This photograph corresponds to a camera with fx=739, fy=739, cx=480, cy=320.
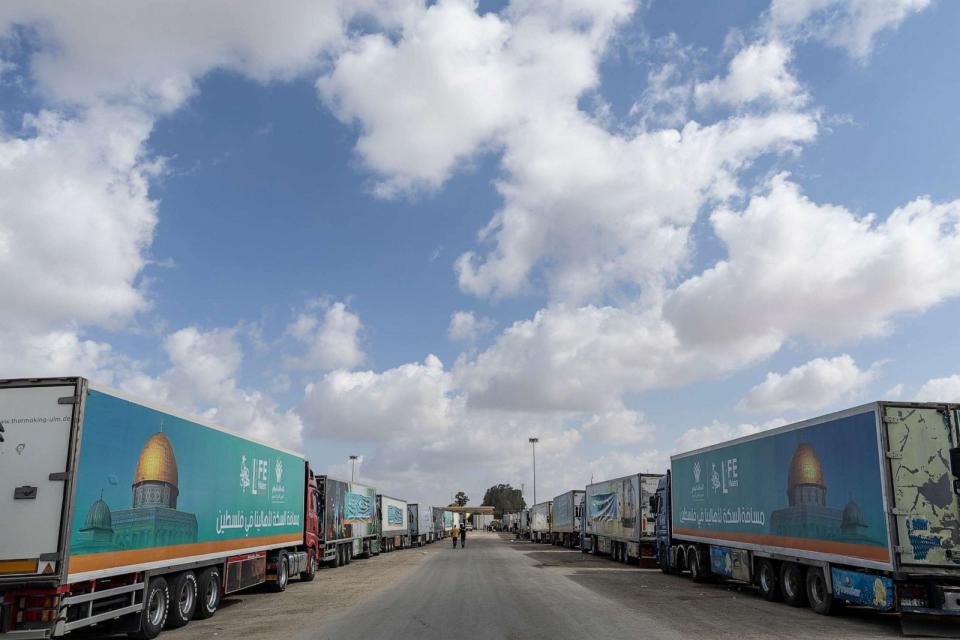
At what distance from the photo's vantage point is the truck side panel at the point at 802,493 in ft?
44.8

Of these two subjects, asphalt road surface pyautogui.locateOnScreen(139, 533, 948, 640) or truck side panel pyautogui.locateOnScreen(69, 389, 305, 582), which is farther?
asphalt road surface pyautogui.locateOnScreen(139, 533, 948, 640)

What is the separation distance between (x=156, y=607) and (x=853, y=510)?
42.4 feet

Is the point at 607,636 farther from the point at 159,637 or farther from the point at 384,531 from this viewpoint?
the point at 384,531

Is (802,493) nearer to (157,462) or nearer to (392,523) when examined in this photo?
(157,462)

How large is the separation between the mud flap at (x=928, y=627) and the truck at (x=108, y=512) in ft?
42.5

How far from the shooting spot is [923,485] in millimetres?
13094

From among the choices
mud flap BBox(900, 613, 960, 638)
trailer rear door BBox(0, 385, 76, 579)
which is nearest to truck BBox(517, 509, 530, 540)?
mud flap BBox(900, 613, 960, 638)

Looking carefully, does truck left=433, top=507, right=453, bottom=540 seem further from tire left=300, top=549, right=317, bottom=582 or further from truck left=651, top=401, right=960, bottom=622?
truck left=651, top=401, right=960, bottom=622

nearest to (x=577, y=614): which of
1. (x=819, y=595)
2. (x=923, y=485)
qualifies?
(x=819, y=595)

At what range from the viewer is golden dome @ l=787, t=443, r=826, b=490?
15.6 m

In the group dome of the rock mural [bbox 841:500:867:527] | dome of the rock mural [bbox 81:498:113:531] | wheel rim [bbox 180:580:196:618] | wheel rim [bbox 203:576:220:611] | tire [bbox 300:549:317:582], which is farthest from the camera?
tire [bbox 300:549:317:582]

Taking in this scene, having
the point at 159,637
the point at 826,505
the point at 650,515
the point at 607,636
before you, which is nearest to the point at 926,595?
the point at 826,505

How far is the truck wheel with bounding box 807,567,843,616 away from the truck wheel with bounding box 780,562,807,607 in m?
0.32

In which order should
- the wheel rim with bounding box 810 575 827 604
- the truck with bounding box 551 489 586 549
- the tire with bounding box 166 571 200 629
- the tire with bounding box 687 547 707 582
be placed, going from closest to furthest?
the tire with bounding box 166 571 200 629 → the wheel rim with bounding box 810 575 827 604 → the tire with bounding box 687 547 707 582 → the truck with bounding box 551 489 586 549
